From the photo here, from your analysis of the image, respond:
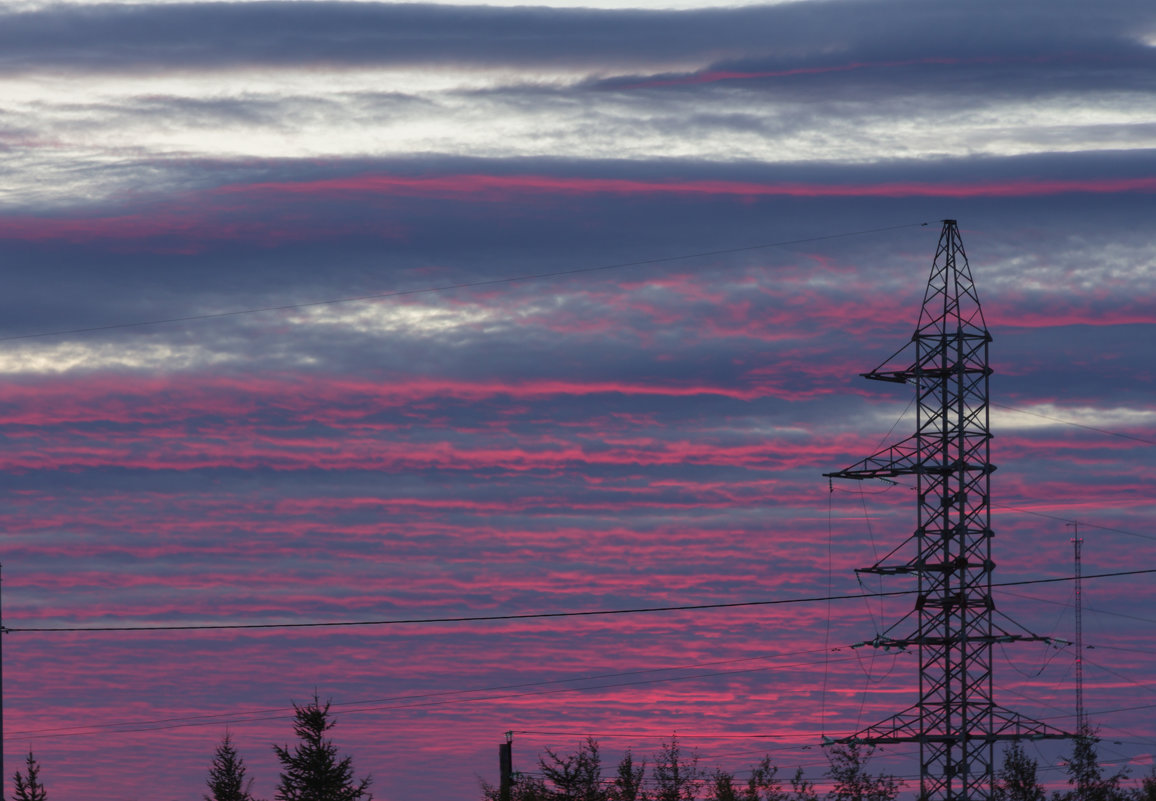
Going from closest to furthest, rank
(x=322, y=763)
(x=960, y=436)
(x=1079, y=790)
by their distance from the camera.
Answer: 1. (x=1079, y=790)
2. (x=960, y=436)
3. (x=322, y=763)

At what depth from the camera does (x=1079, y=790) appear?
248 feet

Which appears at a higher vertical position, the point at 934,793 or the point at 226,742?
the point at 226,742

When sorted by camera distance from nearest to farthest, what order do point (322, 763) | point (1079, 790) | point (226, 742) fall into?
point (1079, 790) < point (322, 763) < point (226, 742)

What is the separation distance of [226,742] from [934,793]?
6483cm

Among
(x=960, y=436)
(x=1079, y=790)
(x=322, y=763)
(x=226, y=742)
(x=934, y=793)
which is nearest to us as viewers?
(x=1079, y=790)

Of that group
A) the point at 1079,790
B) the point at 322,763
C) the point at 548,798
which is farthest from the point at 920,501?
the point at 322,763

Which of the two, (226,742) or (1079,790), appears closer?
(1079,790)

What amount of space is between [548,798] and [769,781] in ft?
45.6

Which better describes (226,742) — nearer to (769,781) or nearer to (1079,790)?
(769,781)

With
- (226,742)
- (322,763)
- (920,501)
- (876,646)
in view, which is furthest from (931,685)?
(226,742)

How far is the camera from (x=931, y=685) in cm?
8288

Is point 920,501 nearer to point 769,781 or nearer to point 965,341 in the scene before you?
point 965,341

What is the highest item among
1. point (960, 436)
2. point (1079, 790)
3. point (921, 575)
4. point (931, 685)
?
point (960, 436)

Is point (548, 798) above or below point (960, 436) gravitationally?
below
